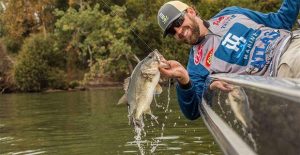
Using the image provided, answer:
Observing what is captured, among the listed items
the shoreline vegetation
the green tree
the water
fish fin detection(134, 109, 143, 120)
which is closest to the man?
fish fin detection(134, 109, 143, 120)

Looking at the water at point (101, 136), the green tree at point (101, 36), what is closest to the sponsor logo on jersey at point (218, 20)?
the water at point (101, 136)

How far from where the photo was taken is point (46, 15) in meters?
→ 45.8

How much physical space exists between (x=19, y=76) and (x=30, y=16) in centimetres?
900

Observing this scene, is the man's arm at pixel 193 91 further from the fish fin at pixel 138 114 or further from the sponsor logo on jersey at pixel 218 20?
the fish fin at pixel 138 114

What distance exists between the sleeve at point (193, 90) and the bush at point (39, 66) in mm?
32640

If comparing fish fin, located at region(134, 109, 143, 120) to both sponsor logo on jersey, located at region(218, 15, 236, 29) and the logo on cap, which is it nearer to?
the logo on cap

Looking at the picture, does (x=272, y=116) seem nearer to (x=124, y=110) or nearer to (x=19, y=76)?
(x=124, y=110)

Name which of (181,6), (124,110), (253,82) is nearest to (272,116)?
(253,82)

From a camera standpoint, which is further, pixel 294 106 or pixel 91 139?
pixel 91 139

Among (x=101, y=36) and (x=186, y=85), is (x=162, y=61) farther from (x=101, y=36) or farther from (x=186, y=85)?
(x=101, y=36)

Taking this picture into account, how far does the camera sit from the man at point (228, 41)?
4.09m

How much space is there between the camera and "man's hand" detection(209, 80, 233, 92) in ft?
11.2

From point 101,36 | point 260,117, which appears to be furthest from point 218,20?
point 101,36

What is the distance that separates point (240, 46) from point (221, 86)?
71cm
